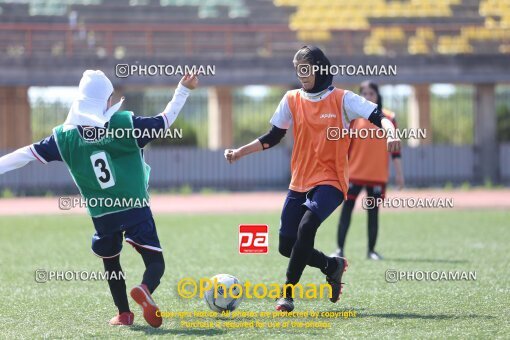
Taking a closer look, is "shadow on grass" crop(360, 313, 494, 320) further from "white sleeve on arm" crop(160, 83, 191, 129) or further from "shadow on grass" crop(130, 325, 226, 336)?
"white sleeve on arm" crop(160, 83, 191, 129)

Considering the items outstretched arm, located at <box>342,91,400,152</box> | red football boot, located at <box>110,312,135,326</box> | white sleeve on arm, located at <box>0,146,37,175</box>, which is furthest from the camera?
outstretched arm, located at <box>342,91,400,152</box>

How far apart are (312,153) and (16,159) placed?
2.40m

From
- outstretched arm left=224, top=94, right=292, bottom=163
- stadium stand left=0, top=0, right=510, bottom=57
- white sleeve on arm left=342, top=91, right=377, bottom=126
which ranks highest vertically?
stadium stand left=0, top=0, right=510, bottom=57

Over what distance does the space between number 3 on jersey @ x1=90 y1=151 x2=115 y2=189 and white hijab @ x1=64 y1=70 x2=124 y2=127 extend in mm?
269

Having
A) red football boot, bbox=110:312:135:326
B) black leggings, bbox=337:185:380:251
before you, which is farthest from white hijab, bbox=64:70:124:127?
black leggings, bbox=337:185:380:251

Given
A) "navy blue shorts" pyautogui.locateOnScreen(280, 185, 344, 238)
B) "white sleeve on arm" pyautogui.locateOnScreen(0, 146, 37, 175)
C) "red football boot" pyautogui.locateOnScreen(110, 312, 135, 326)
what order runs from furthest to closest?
"navy blue shorts" pyautogui.locateOnScreen(280, 185, 344, 238) → "red football boot" pyautogui.locateOnScreen(110, 312, 135, 326) → "white sleeve on arm" pyautogui.locateOnScreen(0, 146, 37, 175)

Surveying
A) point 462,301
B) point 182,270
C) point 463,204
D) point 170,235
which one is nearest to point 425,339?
point 462,301

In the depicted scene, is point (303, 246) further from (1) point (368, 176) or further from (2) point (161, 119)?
(1) point (368, 176)

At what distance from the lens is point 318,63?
24.7 ft

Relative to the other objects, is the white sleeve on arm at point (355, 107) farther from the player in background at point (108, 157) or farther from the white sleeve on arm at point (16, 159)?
the white sleeve on arm at point (16, 159)

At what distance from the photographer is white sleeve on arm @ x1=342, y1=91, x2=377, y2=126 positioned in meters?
→ 7.45

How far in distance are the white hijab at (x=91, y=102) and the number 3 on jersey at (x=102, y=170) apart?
269 mm

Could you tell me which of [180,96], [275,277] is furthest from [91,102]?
[275,277]

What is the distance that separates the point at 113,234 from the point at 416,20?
26629mm
